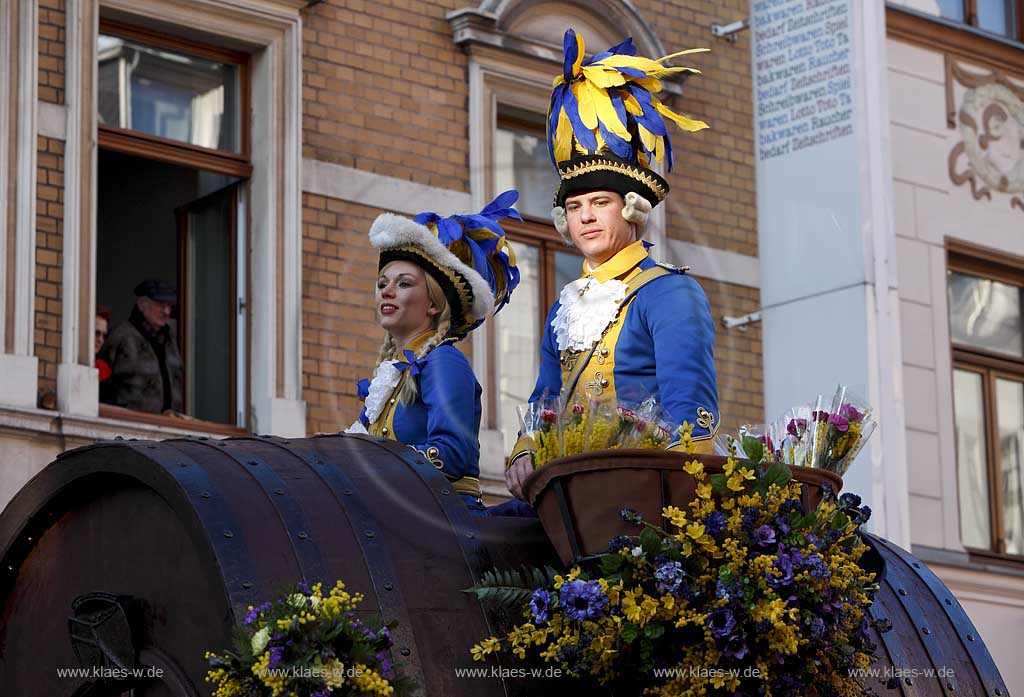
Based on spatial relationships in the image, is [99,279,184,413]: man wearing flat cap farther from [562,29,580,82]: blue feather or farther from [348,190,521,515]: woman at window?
[562,29,580,82]: blue feather

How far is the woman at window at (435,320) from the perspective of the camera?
19.1ft

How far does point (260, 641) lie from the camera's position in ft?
13.8

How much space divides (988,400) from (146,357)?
24.0 feet

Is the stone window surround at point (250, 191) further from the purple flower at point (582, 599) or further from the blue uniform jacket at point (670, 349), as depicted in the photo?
the purple flower at point (582, 599)

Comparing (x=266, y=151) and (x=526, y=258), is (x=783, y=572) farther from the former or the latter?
(x=526, y=258)

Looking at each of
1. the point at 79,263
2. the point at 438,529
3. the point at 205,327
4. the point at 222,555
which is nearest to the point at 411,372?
the point at 438,529

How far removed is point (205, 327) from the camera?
12.8 m

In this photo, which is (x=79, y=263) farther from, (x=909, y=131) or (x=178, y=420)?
(x=909, y=131)

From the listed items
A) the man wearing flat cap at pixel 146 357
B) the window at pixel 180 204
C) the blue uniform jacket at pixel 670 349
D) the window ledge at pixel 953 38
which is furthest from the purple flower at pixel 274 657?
the window ledge at pixel 953 38

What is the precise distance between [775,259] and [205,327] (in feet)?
12.2

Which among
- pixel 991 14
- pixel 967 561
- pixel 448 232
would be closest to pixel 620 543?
pixel 448 232

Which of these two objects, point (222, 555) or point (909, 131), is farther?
point (909, 131)

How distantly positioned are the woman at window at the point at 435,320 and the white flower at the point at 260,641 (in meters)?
1.43

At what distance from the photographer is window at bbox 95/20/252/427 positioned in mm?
12328
